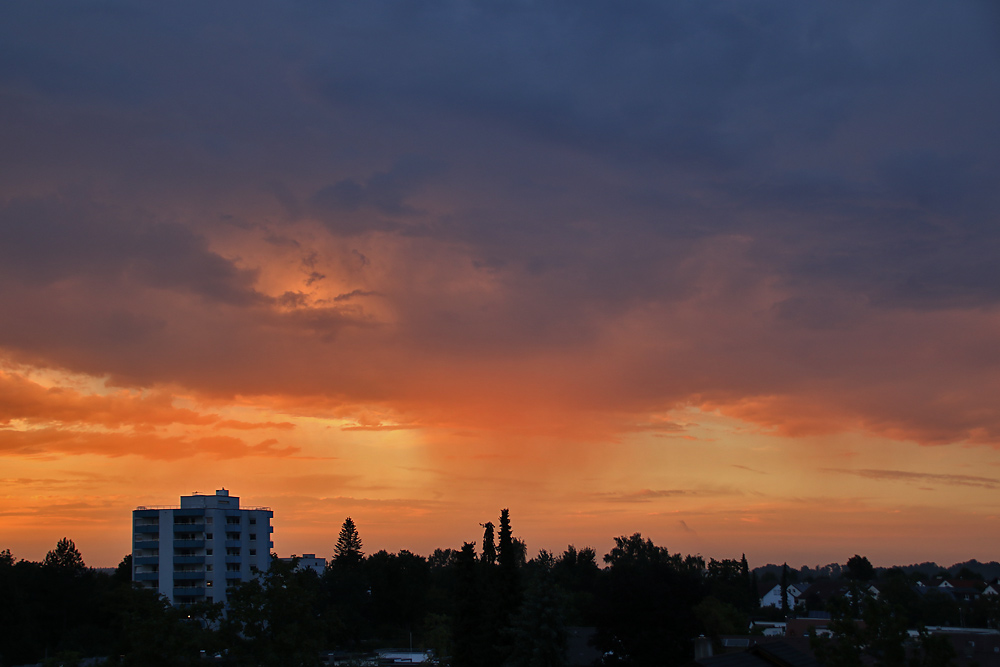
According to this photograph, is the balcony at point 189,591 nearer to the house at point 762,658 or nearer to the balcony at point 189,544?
the balcony at point 189,544

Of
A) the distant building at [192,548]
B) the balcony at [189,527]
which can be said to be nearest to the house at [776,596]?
the distant building at [192,548]

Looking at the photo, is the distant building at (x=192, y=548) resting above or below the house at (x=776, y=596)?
above

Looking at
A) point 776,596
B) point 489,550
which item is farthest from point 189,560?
point 776,596

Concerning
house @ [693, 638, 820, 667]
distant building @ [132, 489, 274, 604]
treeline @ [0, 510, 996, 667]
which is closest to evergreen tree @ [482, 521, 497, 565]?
treeline @ [0, 510, 996, 667]

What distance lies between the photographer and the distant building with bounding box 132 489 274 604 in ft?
394

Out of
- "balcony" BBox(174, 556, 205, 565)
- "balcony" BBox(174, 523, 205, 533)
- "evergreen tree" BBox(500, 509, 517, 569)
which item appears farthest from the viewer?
"balcony" BBox(174, 523, 205, 533)

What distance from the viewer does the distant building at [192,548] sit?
120 meters

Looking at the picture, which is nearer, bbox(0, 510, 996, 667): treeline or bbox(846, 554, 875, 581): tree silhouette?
bbox(0, 510, 996, 667): treeline

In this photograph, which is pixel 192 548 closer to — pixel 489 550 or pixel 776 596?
pixel 489 550

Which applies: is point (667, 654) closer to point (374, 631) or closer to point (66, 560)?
point (374, 631)

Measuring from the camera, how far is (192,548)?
123 meters

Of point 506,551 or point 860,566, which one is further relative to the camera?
point 860,566

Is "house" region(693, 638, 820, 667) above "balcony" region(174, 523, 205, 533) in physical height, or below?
below

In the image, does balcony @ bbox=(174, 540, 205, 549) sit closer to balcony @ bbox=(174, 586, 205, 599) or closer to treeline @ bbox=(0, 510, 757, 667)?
balcony @ bbox=(174, 586, 205, 599)
